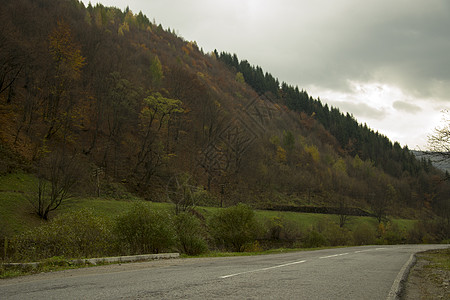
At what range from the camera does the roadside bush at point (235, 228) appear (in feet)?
98.1

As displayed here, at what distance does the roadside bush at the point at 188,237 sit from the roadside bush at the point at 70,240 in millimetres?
4719

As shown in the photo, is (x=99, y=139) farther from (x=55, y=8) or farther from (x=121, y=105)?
(x=55, y=8)

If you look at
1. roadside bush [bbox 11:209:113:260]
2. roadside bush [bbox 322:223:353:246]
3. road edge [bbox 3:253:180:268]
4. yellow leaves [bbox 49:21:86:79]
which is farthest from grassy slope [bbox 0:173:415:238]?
roadside bush [bbox 322:223:353:246]

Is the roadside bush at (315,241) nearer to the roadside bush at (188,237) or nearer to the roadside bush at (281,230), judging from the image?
the roadside bush at (281,230)

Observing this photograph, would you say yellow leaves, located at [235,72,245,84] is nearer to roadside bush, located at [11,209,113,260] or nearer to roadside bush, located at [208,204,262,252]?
roadside bush, located at [208,204,262,252]

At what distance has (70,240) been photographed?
15.1 meters

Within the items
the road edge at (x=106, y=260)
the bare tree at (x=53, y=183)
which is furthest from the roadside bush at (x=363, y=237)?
the road edge at (x=106, y=260)

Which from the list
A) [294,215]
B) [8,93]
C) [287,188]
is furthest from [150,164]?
[287,188]

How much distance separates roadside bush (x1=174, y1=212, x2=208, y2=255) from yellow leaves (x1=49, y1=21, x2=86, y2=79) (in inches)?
1274

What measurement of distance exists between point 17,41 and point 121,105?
52.1ft

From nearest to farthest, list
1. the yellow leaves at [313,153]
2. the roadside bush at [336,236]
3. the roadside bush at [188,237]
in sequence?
the roadside bush at [188,237] → the roadside bush at [336,236] → the yellow leaves at [313,153]

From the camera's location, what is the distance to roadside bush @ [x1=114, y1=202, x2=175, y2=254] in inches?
670

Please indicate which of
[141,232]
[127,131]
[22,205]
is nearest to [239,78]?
[127,131]

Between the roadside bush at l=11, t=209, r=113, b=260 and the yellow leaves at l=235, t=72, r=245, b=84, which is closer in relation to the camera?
the roadside bush at l=11, t=209, r=113, b=260
